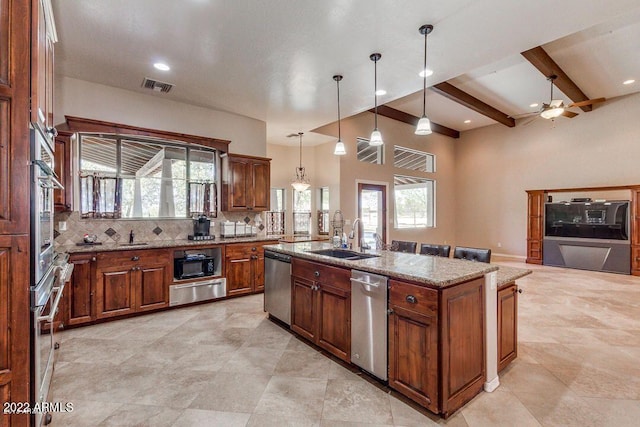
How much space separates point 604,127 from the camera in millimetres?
7082

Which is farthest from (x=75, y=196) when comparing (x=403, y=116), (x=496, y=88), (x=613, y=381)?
(x=496, y=88)

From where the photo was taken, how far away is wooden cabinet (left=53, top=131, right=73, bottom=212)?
3.46m

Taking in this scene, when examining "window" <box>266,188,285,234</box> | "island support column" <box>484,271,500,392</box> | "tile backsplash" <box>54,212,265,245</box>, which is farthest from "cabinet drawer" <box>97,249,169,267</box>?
"island support column" <box>484,271,500,392</box>

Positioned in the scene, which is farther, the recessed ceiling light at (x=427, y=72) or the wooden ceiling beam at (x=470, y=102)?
the wooden ceiling beam at (x=470, y=102)

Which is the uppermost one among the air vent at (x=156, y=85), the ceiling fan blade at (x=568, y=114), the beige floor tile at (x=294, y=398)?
the ceiling fan blade at (x=568, y=114)

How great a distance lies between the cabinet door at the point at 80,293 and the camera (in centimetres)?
340

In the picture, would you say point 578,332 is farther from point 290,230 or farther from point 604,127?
point 604,127

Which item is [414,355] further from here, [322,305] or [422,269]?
[322,305]

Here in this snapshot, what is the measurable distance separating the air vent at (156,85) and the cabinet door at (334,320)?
3.42m

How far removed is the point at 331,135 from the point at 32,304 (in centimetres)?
604

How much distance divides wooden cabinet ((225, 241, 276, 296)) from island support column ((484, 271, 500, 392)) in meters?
3.12

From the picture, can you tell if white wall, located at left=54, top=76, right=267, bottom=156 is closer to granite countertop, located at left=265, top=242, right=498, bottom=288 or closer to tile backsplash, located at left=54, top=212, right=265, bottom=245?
tile backsplash, located at left=54, top=212, right=265, bottom=245

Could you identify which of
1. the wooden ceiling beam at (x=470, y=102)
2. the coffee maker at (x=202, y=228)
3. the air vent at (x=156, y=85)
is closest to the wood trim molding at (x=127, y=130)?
the air vent at (x=156, y=85)

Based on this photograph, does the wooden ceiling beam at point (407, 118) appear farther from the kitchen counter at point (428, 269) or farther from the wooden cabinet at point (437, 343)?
the wooden cabinet at point (437, 343)
